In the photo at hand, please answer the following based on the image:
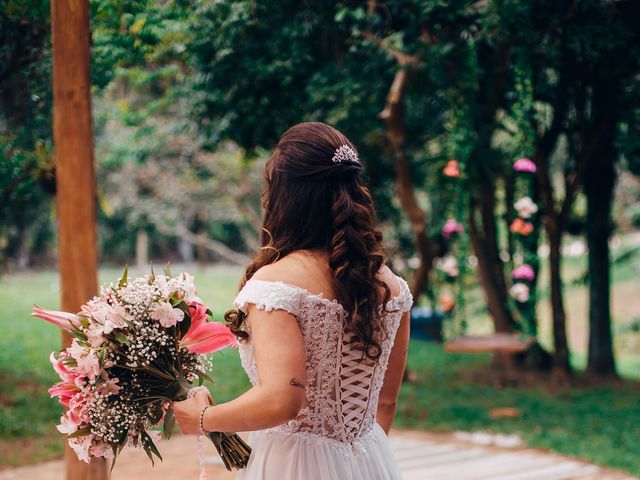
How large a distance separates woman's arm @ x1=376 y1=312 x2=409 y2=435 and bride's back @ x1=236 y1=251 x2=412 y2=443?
117 millimetres

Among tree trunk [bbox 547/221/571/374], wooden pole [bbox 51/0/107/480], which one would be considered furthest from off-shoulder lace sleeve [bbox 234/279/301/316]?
tree trunk [bbox 547/221/571/374]

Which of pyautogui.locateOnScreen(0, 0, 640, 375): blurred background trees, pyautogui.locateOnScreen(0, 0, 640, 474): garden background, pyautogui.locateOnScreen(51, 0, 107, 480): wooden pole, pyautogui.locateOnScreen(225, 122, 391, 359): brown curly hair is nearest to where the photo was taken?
pyautogui.locateOnScreen(225, 122, 391, 359): brown curly hair

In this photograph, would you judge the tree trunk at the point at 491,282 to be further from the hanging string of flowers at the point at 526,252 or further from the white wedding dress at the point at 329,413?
the white wedding dress at the point at 329,413

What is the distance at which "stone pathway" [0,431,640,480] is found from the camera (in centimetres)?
544

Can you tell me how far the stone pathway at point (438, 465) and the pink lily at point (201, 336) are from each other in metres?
3.32

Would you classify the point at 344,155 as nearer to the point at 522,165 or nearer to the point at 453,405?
the point at 522,165

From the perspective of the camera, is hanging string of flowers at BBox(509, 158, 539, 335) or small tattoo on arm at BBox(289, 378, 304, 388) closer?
small tattoo on arm at BBox(289, 378, 304, 388)

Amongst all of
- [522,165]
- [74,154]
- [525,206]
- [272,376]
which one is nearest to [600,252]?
[525,206]

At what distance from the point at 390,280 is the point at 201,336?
558mm

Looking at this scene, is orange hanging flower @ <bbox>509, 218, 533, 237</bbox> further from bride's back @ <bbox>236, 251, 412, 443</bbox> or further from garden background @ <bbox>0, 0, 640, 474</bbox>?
bride's back @ <bbox>236, 251, 412, 443</bbox>

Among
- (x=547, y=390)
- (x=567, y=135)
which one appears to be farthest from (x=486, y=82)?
(x=547, y=390)

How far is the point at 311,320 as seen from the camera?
1.99 metres

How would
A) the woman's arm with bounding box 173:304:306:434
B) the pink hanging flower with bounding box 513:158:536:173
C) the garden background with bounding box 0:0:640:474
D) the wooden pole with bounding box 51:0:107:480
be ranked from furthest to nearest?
1. the pink hanging flower with bounding box 513:158:536:173
2. the garden background with bounding box 0:0:640:474
3. the wooden pole with bounding box 51:0:107:480
4. the woman's arm with bounding box 173:304:306:434

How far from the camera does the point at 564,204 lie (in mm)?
8609
